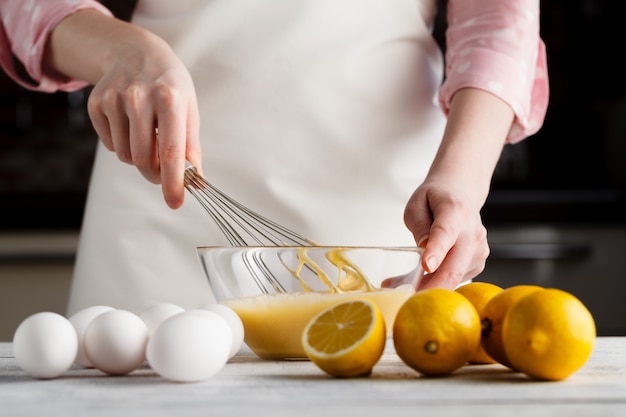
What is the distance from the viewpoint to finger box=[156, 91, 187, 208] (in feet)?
2.44

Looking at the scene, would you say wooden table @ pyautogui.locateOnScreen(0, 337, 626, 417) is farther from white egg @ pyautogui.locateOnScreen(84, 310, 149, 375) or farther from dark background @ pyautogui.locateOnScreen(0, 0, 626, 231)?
dark background @ pyautogui.locateOnScreen(0, 0, 626, 231)

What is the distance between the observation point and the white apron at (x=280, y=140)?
1.09 metres

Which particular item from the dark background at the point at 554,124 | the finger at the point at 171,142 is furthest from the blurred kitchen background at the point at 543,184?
the finger at the point at 171,142

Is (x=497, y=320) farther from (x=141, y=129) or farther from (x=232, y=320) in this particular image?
(x=141, y=129)

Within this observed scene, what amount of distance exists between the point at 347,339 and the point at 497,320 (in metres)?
0.12

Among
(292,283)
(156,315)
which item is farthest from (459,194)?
(156,315)

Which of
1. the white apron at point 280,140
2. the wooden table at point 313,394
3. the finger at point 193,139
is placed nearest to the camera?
the wooden table at point 313,394

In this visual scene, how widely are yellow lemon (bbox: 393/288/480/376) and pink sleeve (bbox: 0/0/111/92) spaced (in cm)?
59

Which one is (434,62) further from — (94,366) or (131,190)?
(94,366)

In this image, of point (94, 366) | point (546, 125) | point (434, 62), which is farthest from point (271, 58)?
point (546, 125)

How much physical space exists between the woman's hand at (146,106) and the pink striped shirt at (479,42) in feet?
0.53

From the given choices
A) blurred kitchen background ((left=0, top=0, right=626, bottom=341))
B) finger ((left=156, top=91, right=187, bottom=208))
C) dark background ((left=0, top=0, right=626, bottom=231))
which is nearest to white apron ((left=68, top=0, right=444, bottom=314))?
finger ((left=156, top=91, right=187, bottom=208))

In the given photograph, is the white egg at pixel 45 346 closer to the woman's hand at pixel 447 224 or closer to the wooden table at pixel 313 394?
the wooden table at pixel 313 394

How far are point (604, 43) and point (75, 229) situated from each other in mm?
1534
